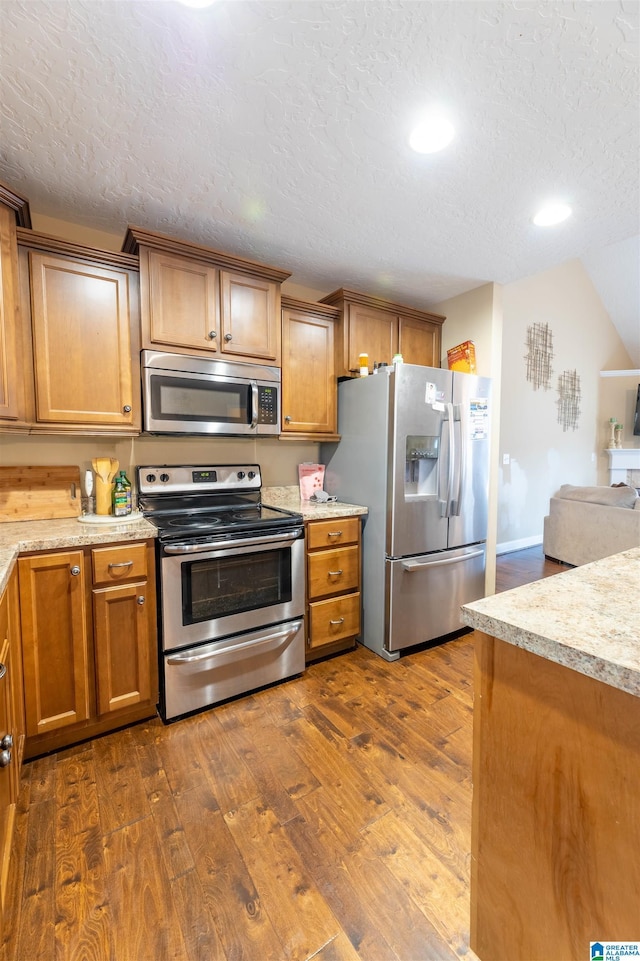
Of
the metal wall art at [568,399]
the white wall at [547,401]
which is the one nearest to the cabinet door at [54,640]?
the white wall at [547,401]

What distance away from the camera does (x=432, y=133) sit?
59.6 inches

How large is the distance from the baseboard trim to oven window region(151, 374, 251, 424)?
3.86m

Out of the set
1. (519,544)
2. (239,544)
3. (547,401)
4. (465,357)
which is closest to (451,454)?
(465,357)

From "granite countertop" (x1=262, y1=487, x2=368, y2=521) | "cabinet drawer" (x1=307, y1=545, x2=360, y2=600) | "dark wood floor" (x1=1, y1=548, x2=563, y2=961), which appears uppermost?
"granite countertop" (x1=262, y1=487, x2=368, y2=521)

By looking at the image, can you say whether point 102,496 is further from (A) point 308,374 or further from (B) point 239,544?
(A) point 308,374

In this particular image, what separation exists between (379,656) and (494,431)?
177cm

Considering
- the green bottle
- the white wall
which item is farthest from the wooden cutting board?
the white wall

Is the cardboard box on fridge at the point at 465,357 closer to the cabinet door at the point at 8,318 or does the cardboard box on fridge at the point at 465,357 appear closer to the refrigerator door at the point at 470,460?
the refrigerator door at the point at 470,460

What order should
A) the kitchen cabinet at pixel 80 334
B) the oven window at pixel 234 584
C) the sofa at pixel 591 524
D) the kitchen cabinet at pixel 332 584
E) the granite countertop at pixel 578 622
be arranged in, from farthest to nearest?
the sofa at pixel 591 524 < the kitchen cabinet at pixel 332 584 < the oven window at pixel 234 584 < the kitchen cabinet at pixel 80 334 < the granite countertop at pixel 578 622

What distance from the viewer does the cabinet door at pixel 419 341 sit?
3023 millimetres

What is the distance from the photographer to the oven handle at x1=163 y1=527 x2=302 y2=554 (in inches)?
72.5

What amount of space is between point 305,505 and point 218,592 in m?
0.88

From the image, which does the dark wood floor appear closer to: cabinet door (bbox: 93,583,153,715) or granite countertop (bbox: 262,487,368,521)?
cabinet door (bbox: 93,583,153,715)

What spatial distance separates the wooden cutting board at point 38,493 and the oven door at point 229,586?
0.71m
